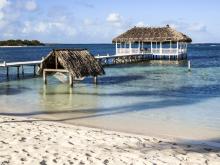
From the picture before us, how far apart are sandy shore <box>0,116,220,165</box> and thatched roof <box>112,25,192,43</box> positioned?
117ft

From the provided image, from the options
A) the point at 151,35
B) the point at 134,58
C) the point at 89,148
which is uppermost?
the point at 151,35

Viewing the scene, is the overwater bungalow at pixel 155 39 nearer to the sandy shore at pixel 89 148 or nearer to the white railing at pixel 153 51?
the white railing at pixel 153 51

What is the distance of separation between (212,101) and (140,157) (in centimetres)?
1093

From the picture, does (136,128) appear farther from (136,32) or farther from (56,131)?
(136,32)

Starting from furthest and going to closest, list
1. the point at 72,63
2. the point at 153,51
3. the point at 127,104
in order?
the point at 153,51 → the point at 72,63 → the point at 127,104

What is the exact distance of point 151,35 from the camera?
154 ft

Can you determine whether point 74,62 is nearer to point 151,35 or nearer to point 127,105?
point 127,105

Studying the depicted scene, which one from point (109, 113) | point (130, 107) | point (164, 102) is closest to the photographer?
point (109, 113)

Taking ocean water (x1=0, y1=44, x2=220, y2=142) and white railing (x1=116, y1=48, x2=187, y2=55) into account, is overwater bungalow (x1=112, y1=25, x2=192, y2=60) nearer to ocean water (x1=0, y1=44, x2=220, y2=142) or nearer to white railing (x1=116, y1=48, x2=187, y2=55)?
white railing (x1=116, y1=48, x2=187, y2=55)

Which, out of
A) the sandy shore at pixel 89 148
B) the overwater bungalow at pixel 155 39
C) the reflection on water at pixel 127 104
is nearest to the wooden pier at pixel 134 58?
the overwater bungalow at pixel 155 39

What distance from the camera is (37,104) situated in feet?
56.9

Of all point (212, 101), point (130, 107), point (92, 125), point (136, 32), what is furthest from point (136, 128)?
point (136, 32)

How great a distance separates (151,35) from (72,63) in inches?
1020

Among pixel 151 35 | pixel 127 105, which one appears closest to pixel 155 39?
pixel 151 35
